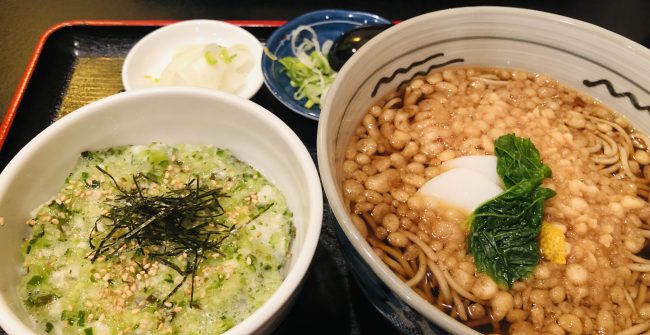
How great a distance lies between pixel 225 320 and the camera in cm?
129

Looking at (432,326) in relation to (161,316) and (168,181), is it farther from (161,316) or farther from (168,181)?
(168,181)

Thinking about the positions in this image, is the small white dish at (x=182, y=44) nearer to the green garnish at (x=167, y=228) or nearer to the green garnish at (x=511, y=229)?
the green garnish at (x=167, y=228)

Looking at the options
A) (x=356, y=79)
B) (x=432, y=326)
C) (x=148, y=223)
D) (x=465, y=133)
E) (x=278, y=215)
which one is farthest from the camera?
(x=465, y=133)

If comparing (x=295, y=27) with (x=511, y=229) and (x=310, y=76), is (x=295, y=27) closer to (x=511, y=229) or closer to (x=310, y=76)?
(x=310, y=76)

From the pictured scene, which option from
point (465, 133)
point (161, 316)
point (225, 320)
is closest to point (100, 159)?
point (161, 316)

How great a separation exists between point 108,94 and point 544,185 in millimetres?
2061

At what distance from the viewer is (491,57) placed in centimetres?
198

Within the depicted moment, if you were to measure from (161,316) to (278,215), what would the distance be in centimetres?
46

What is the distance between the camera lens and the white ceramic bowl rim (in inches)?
44.3

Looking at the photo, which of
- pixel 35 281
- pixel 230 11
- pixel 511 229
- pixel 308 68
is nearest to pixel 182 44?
pixel 230 11

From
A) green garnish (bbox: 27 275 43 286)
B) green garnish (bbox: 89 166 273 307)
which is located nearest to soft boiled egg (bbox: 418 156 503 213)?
green garnish (bbox: 89 166 273 307)

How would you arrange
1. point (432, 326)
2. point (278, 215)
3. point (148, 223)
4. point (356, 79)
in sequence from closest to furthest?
point (432, 326), point (148, 223), point (278, 215), point (356, 79)

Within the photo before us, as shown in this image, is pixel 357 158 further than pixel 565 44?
No

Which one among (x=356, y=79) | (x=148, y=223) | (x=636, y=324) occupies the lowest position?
(x=148, y=223)
